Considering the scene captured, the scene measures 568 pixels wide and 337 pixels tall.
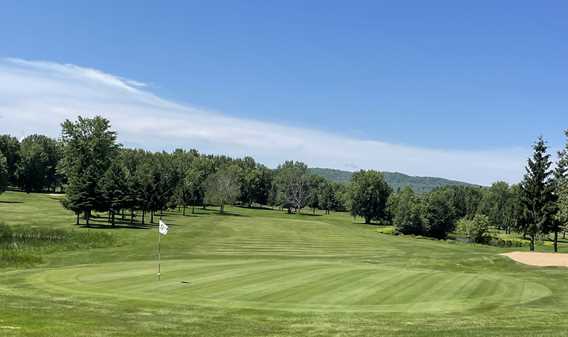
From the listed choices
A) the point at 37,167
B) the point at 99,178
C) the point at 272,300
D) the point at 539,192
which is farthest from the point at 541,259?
the point at 37,167

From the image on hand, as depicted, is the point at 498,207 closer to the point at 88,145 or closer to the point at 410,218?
the point at 410,218

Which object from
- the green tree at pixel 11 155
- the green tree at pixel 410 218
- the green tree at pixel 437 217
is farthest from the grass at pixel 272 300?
the green tree at pixel 11 155

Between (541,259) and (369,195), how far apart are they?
10569 centimetres

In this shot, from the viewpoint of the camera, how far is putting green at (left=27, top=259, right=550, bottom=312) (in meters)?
25.2

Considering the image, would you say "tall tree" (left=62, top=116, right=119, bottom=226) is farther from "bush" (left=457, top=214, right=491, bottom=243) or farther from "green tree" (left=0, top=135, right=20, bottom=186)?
"bush" (left=457, top=214, right=491, bottom=243)

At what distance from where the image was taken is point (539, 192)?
75.6 m

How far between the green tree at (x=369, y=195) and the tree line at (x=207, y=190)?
0.32 m

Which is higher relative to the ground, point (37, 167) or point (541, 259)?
point (37, 167)

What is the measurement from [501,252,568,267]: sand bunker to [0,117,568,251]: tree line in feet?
14.4

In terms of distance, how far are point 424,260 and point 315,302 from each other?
3102cm

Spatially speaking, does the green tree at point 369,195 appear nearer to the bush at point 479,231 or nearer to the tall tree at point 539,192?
the bush at point 479,231

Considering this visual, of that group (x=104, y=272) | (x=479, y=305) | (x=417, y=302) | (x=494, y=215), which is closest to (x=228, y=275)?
(x=104, y=272)

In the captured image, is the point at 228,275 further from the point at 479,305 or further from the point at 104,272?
the point at 479,305

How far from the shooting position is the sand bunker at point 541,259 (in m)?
50.0
